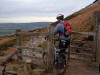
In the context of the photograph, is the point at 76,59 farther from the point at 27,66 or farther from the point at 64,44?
the point at 27,66

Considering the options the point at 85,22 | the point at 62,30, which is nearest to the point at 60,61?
the point at 62,30

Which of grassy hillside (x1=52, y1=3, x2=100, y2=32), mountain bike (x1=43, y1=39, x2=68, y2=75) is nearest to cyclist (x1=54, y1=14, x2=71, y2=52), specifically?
mountain bike (x1=43, y1=39, x2=68, y2=75)

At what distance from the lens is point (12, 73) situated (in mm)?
5395

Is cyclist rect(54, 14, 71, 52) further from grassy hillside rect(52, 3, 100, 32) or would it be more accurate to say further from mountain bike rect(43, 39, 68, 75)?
grassy hillside rect(52, 3, 100, 32)

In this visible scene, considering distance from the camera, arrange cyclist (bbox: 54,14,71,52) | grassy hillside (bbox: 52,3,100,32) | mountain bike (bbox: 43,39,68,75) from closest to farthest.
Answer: cyclist (bbox: 54,14,71,52) < mountain bike (bbox: 43,39,68,75) < grassy hillside (bbox: 52,3,100,32)

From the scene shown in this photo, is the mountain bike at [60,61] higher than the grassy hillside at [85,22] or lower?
lower

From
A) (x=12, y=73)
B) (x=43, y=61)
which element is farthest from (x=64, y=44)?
(x=12, y=73)

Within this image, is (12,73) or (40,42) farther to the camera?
(40,42)

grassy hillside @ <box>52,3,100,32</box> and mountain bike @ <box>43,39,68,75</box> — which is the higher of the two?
grassy hillside @ <box>52,3,100,32</box>

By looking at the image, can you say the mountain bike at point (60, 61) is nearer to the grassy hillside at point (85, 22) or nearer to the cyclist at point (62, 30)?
the cyclist at point (62, 30)

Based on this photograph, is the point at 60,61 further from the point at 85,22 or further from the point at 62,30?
the point at 85,22

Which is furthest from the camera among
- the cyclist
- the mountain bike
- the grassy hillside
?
the grassy hillside

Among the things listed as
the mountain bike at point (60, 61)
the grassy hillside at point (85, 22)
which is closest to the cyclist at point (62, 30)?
the mountain bike at point (60, 61)

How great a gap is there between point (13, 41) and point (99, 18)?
6.95 metres
